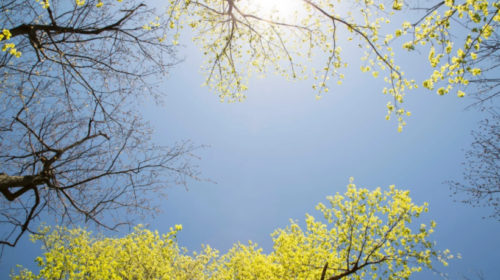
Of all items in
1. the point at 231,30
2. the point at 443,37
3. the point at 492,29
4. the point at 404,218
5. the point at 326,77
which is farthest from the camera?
the point at 404,218

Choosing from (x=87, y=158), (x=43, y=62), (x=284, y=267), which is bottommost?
(x=284, y=267)

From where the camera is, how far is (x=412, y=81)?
4.95 m

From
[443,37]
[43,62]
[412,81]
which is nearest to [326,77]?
[412,81]

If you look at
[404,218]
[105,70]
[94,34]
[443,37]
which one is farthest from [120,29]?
[404,218]

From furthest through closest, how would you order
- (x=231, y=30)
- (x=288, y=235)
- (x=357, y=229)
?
1. (x=288, y=235)
2. (x=357, y=229)
3. (x=231, y=30)

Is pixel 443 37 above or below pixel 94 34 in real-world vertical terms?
below

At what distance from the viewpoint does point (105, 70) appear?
519cm

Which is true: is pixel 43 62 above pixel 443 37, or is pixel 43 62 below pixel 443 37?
above

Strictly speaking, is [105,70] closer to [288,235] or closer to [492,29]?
[492,29]

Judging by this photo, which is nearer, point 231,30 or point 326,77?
point 326,77

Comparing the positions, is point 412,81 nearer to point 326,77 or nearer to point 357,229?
point 326,77

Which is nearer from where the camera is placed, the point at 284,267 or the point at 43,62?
the point at 43,62

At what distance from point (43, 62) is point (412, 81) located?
25.5 ft

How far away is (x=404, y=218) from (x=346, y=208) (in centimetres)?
202
